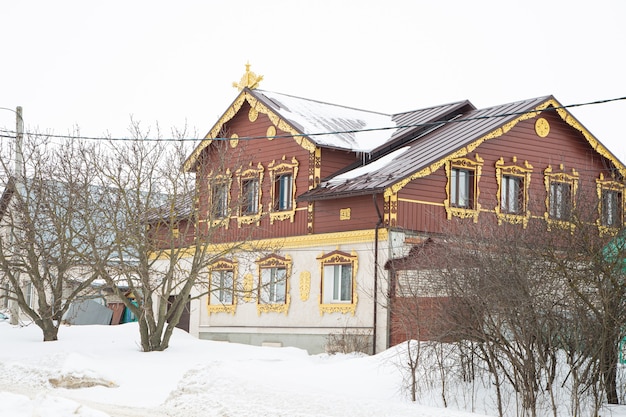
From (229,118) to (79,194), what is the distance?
9317 mm

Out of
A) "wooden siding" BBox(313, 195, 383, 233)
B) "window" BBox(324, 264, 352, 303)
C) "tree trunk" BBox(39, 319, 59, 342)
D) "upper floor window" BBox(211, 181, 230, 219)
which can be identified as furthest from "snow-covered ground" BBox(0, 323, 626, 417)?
"wooden siding" BBox(313, 195, 383, 233)

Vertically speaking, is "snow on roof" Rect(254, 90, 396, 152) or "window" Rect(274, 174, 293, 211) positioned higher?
"snow on roof" Rect(254, 90, 396, 152)

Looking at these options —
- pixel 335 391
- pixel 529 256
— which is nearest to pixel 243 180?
pixel 335 391

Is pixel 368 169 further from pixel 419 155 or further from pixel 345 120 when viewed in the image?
pixel 345 120

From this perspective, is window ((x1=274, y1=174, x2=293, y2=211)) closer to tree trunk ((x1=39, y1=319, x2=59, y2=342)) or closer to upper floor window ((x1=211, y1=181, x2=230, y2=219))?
upper floor window ((x1=211, y1=181, x2=230, y2=219))

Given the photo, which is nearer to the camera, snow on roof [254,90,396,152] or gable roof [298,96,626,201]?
gable roof [298,96,626,201]

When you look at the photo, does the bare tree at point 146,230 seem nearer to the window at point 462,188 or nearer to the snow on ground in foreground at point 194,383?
the snow on ground in foreground at point 194,383

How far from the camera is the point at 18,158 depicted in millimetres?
30891

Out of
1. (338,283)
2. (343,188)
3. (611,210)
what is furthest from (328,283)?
(611,210)

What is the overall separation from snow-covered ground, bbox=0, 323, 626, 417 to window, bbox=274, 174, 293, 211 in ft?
22.4

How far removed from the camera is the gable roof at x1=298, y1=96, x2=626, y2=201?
29344mm

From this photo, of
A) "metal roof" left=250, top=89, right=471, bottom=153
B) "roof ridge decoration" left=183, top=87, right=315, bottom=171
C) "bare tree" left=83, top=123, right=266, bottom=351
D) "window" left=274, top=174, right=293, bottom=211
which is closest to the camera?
"bare tree" left=83, top=123, right=266, bottom=351

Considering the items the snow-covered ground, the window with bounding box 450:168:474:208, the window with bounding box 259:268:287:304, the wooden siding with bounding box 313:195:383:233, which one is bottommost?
the snow-covered ground

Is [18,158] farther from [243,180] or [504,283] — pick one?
[504,283]
